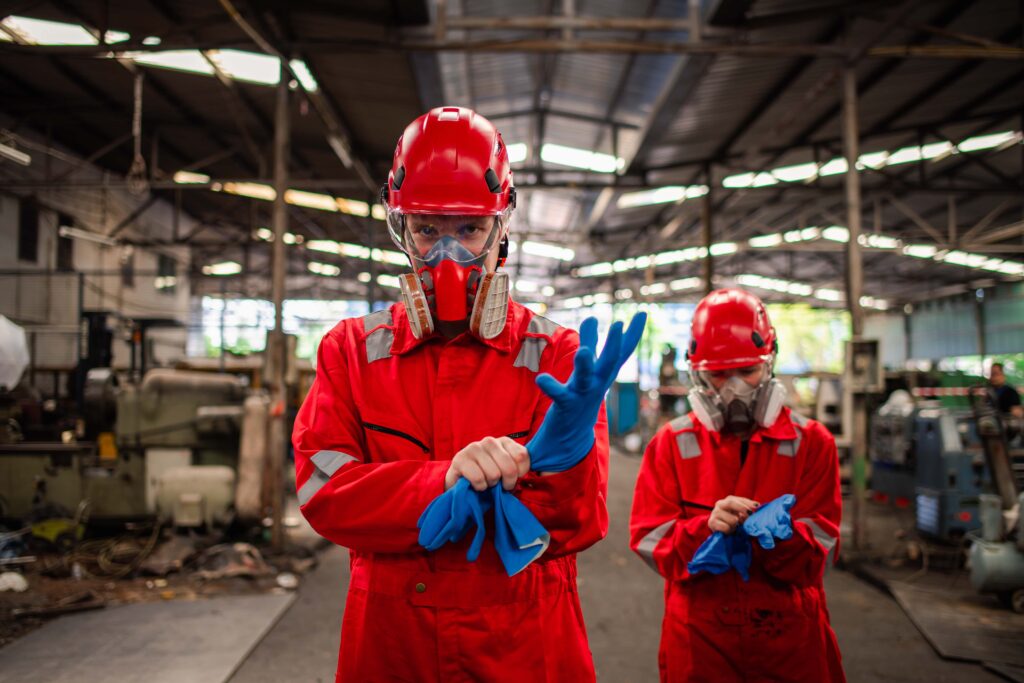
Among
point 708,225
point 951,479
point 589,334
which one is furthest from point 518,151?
point 589,334

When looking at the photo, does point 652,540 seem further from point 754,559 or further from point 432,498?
point 432,498

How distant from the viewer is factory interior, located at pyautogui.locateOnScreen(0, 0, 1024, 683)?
184 inches

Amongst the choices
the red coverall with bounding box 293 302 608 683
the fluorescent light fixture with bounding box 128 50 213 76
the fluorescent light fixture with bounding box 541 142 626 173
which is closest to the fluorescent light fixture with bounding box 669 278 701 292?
the fluorescent light fixture with bounding box 541 142 626 173

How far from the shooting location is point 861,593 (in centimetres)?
597

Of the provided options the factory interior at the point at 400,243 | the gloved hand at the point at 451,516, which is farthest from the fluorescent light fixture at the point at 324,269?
the gloved hand at the point at 451,516

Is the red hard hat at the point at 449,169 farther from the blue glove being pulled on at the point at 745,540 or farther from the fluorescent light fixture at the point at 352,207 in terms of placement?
the fluorescent light fixture at the point at 352,207

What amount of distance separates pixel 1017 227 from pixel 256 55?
1448cm

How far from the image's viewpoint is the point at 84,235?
13.9 meters

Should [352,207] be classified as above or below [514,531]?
above

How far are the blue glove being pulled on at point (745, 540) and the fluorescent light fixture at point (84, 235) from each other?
49.6 feet

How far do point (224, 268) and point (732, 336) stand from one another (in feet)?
75.8

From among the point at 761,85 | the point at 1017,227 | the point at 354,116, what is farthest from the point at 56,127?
the point at 1017,227

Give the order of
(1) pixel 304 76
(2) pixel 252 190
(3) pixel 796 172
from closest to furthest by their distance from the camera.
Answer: (1) pixel 304 76
(3) pixel 796 172
(2) pixel 252 190

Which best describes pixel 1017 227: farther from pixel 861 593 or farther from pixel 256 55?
pixel 256 55
